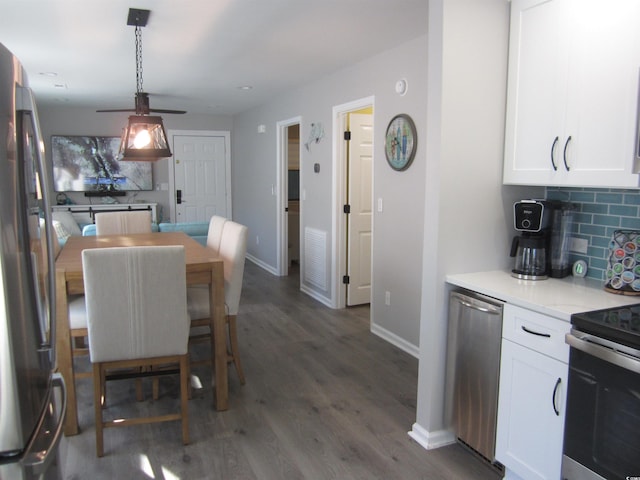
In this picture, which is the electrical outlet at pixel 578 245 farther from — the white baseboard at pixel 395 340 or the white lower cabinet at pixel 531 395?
the white baseboard at pixel 395 340

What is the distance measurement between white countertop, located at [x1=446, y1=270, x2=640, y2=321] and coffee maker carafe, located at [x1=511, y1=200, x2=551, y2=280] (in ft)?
0.18

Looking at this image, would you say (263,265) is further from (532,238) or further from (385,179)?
(532,238)

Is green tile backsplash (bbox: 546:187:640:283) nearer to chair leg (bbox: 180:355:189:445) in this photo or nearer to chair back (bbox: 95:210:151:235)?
chair leg (bbox: 180:355:189:445)

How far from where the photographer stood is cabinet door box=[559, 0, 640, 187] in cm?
189

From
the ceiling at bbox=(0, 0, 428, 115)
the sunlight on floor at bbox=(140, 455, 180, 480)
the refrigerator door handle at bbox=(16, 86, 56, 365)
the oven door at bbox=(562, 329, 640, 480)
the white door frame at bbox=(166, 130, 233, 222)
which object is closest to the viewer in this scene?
the refrigerator door handle at bbox=(16, 86, 56, 365)

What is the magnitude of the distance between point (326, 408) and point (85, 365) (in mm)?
1941

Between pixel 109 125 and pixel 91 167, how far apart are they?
0.74 metres

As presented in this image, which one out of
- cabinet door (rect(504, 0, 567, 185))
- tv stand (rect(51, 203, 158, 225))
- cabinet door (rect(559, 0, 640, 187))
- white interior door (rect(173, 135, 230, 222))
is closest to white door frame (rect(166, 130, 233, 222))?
white interior door (rect(173, 135, 230, 222))

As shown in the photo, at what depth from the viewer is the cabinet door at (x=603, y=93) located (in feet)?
6.21

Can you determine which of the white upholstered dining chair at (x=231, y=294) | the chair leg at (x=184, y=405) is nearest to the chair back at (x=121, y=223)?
the white upholstered dining chair at (x=231, y=294)

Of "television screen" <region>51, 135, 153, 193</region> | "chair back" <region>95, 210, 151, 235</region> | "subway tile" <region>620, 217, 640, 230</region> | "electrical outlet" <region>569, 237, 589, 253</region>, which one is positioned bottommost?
"chair back" <region>95, 210, 151, 235</region>

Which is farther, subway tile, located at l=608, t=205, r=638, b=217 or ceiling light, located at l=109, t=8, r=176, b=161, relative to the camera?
ceiling light, located at l=109, t=8, r=176, b=161

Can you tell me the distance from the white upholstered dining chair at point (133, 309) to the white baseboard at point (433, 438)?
1.22m

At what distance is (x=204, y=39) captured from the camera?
11.9 feet
